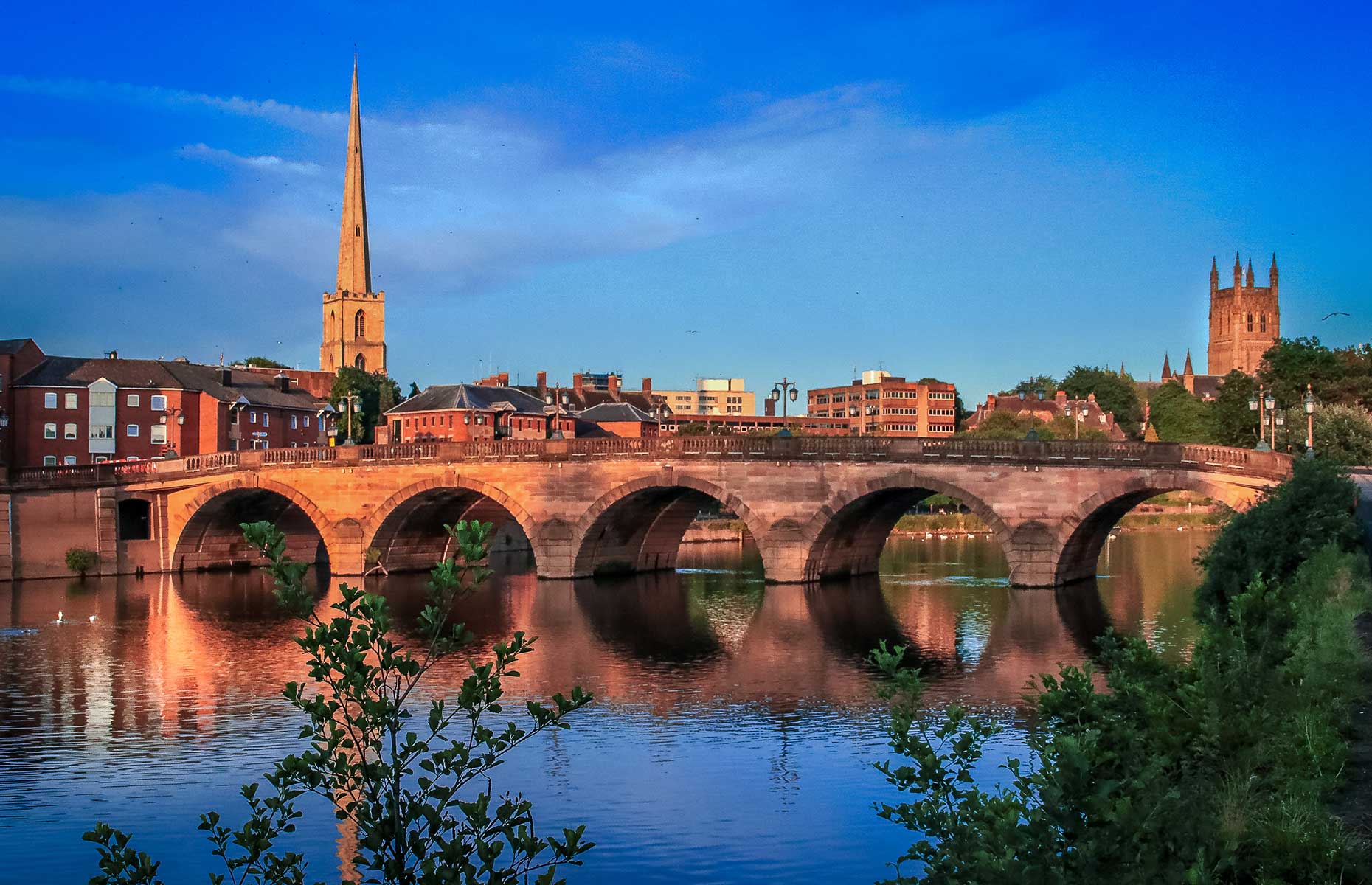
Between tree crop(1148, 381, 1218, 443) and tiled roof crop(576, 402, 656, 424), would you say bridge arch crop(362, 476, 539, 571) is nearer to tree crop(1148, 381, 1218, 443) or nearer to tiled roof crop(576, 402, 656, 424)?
tiled roof crop(576, 402, 656, 424)

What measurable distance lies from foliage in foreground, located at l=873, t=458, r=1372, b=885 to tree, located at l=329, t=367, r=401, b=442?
93.7m

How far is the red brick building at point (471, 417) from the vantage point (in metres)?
96.4

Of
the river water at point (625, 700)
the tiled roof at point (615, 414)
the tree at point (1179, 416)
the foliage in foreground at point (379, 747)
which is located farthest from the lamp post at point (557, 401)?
the foliage in foreground at point (379, 747)

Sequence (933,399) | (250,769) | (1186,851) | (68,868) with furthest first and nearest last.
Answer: (933,399), (250,769), (68,868), (1186,851)

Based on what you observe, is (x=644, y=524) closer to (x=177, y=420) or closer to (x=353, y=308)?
(x=177, y=420)

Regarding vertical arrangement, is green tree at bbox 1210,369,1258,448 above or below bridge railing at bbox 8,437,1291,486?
above

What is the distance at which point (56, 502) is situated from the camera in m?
59.0

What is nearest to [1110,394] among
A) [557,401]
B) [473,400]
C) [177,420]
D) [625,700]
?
[557,401]

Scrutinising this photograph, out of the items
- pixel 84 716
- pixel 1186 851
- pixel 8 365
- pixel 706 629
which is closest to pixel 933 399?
pixel 8 365

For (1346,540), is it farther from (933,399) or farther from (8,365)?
(933,399)

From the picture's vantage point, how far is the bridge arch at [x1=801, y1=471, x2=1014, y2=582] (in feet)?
156

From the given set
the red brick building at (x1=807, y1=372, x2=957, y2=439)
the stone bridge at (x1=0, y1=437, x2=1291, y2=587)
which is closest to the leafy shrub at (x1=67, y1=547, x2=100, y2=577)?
the stone bridge at (x1=0, y1=437, x2=1291, y2=587)

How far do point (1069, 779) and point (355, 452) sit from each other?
50.9 meters

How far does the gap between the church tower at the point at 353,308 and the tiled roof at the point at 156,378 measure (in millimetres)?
59822
